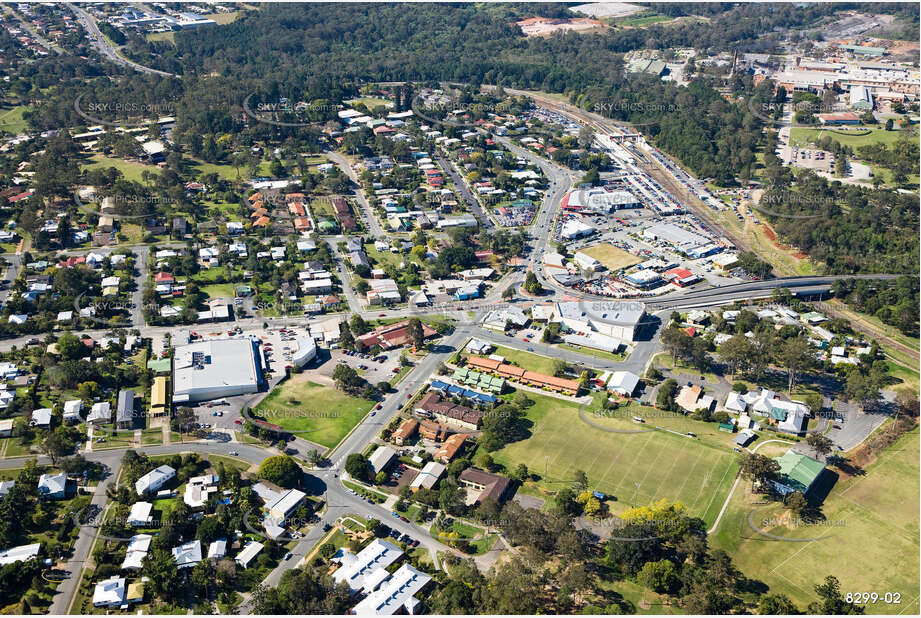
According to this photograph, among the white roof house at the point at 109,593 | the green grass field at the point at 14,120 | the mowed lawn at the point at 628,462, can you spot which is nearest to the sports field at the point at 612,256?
the mowed lawn at the point at 628,462

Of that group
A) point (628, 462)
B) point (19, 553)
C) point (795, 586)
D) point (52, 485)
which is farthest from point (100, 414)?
point (795, 586)

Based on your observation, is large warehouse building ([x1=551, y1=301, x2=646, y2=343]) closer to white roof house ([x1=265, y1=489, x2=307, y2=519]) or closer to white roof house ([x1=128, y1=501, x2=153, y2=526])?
white roof house ([x1=265, y1=489, x2=307, y2=519])

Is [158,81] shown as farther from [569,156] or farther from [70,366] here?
[70,366]

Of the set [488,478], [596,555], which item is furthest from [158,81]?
[596,555]

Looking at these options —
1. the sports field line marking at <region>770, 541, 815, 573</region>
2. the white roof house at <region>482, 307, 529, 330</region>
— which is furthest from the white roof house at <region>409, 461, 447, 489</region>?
the sports field line marking at <region>770, 541, 815, 573</region>

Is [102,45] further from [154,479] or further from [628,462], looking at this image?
[628,462]

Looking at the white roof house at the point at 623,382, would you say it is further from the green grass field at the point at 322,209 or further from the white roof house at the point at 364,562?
the green grass field at the point at 322,209
